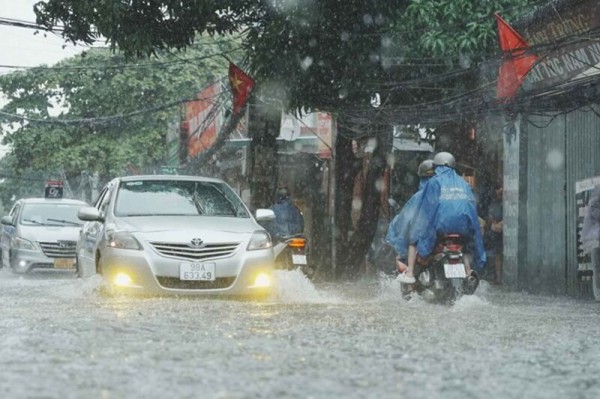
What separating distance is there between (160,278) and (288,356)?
4.62 metres

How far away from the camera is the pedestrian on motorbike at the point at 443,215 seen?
11680 mm

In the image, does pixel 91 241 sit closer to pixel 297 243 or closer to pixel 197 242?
pixel 197 242

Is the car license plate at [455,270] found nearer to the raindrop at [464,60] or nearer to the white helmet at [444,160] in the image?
the white helmet at [444,160]

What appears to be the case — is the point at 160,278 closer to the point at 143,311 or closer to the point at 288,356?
the point at 143,311

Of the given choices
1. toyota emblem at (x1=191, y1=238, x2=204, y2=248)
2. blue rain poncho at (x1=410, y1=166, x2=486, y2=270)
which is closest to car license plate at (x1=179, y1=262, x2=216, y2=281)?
toyota emblem at (x1=191, y1=238, x2=204, y2=248)

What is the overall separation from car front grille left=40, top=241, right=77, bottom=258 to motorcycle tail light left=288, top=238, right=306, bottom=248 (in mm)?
6976

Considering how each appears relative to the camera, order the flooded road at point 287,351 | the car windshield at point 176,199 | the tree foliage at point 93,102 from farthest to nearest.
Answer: the tree foliage at point 93,102, the car windshield at point 176,199, the flooded road at point 287,351

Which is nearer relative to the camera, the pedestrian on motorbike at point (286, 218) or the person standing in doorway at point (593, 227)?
the person standing in doorway at point (593, 227)

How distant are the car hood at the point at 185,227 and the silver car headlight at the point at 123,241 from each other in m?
0.08

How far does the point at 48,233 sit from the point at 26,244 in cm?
45

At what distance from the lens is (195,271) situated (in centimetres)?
1102

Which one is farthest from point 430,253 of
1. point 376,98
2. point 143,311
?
point 376,98

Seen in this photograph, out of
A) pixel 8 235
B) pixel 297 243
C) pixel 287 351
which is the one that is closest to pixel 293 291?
pixel 297 243

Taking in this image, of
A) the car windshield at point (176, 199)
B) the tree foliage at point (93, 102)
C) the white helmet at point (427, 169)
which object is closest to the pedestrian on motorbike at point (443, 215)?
the white helmet at point (427, 169)
